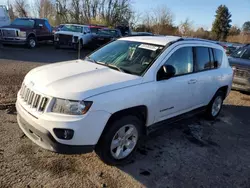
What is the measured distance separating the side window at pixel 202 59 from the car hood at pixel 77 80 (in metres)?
1.75

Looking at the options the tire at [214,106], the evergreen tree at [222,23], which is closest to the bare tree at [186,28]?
the evergreen tree at [222,23]

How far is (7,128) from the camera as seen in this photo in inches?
169

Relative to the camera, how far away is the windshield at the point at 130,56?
12.4ft

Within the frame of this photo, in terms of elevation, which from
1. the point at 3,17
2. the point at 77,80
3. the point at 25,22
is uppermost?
the point at 3,17

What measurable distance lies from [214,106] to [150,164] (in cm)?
284

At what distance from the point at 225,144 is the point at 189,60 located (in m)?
1.75

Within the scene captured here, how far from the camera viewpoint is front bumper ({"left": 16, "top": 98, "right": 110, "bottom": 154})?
2.84 metres

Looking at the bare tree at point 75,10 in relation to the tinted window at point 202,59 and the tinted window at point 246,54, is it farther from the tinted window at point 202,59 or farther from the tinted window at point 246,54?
the tinted window at point 202,59

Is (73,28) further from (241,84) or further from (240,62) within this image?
(241,84)

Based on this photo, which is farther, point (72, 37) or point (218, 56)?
point (72, 37)

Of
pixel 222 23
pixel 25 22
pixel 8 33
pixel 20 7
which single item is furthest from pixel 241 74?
pixel 222 23

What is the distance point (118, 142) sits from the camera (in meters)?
3.45

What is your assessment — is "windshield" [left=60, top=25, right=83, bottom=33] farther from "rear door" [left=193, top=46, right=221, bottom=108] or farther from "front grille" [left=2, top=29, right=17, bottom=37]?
"rear door" [left=193, top=46, right=221, bottom=108]

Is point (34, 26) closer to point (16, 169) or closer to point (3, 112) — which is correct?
point (3, 112)
